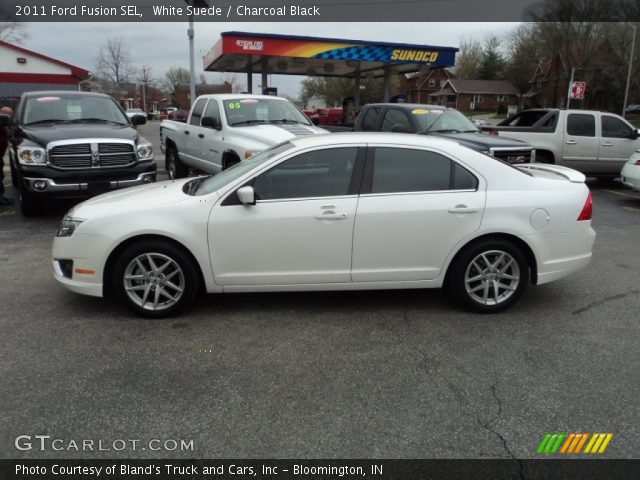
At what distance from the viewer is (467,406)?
3305mm

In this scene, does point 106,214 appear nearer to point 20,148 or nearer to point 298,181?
point 298,181

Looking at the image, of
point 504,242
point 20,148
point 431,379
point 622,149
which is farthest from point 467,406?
point 622,149

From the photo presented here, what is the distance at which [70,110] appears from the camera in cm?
914

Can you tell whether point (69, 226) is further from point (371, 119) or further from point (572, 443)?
point (371, 119)

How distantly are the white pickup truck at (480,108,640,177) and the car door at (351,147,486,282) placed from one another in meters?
9.09

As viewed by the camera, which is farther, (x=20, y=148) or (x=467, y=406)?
(x=20, y=148)

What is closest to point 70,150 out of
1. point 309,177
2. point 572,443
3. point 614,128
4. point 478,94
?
point 309,177

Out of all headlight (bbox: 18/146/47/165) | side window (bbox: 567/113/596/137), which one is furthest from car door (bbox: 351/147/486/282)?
side window (bbox: 567/113/596/137)

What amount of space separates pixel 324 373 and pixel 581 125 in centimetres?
1183

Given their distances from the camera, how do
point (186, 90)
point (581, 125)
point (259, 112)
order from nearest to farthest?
point (259, 112), point (581, 125), point (186, 90)

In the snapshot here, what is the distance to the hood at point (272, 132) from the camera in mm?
8586

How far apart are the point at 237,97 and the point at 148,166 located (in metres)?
2.43

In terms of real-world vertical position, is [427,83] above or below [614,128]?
above

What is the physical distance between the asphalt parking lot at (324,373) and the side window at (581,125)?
8.63 metres
